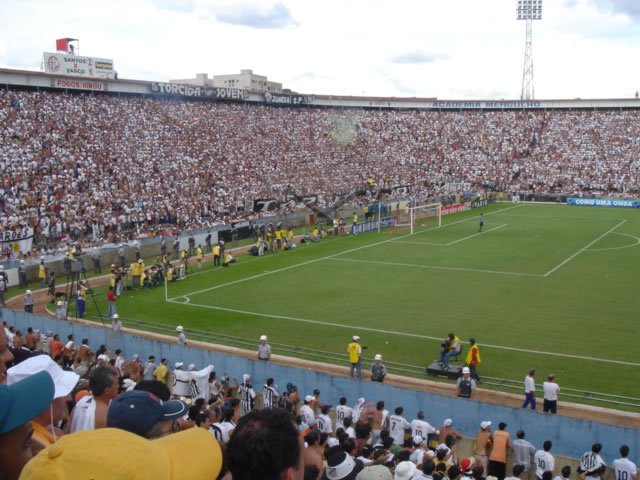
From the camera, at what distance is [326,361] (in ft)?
70.3

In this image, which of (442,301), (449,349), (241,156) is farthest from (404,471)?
(241,156)

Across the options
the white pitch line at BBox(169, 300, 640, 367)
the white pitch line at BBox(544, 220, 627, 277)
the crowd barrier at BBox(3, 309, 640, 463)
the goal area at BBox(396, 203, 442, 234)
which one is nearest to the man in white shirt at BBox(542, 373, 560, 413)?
the crowd barrier at BBox(3, 309, 640, 463)

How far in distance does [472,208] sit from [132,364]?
52.3 metres

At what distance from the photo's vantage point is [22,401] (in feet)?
9.69

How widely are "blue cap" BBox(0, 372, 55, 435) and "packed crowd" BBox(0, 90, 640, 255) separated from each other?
36.2m

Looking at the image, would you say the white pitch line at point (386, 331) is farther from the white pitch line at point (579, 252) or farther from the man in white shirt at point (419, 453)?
the white pitch line at point (579, 252)

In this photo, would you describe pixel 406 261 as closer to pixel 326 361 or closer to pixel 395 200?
pixel 326 361

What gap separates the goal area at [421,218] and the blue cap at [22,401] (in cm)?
4643

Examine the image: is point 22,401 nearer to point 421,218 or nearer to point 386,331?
point 386,331

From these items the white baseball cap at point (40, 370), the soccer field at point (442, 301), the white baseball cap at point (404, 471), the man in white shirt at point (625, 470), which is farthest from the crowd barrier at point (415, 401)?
the white baseball cap at point (40, 370)

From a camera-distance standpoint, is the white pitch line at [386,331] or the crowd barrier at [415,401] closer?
the crowd barrier at [415,401]

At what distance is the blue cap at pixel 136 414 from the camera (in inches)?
163

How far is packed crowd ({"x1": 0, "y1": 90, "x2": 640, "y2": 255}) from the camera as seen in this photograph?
142 ft

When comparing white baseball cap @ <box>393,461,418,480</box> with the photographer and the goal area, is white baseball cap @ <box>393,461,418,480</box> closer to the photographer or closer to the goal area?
the photographer
